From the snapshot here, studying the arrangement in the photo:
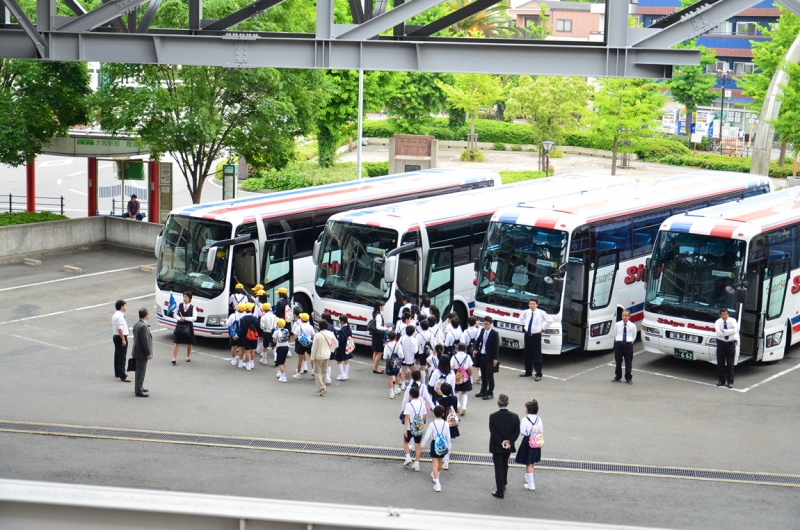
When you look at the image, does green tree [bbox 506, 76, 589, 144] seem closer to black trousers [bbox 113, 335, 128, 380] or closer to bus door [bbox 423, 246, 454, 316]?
bus door [bbox 423, 246, 454, 316]

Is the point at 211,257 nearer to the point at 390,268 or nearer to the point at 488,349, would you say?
the point at 390,268

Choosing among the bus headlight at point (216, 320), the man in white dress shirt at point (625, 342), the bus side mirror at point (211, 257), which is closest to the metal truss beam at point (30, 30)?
the bus side mirror at point (211, 257)

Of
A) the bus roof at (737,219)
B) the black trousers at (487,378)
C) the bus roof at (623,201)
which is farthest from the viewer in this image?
the bus roof at (623,201)

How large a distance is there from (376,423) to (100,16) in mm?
7197

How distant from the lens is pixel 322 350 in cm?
1738

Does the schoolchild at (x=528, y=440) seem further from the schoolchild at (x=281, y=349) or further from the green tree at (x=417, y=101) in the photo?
the green tree at (x=417, y=101)

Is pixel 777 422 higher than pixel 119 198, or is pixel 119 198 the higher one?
pixel 119 198

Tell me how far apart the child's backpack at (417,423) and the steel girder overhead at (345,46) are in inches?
191

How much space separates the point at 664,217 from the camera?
74.3ft

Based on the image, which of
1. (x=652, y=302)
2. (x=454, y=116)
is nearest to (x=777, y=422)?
(x=652, y=302)

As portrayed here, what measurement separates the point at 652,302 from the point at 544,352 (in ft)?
7.32

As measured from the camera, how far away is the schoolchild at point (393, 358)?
57.5ft

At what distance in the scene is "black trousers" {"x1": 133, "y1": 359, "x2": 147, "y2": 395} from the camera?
17188 mm

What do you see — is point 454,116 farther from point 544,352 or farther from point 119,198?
point 544,352
